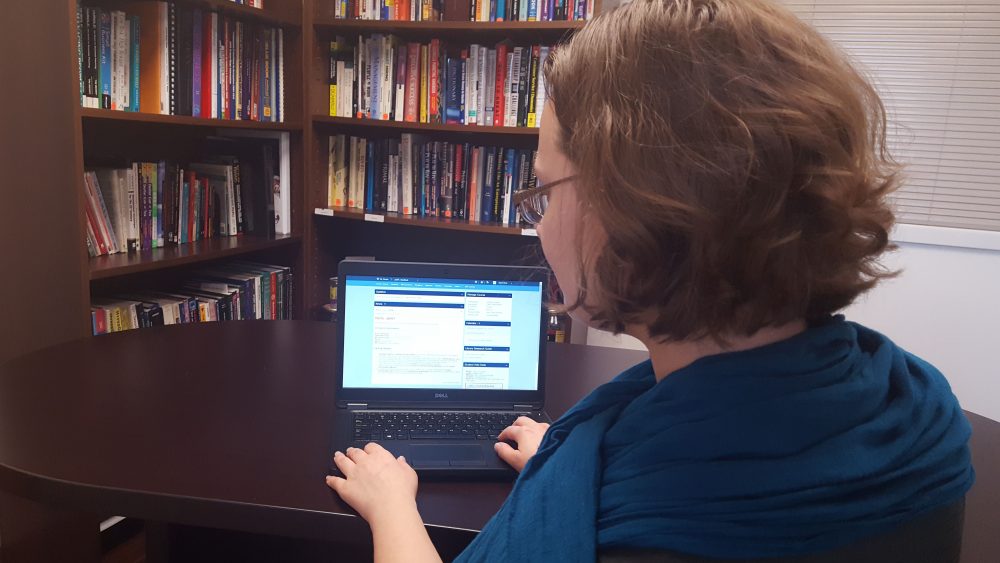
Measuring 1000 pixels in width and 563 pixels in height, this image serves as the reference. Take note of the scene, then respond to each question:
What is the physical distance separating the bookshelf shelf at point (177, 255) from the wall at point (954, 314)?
216 cm

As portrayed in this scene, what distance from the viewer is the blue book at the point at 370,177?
2613 millimetres

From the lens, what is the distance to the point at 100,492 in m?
0.84

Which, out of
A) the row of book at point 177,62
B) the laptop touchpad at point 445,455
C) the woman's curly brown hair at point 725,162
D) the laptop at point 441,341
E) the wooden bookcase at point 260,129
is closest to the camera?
the woman's curly brown hair at point 725,162

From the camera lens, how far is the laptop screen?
109 cm

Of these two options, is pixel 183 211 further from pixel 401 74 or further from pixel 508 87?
pixel 508 87

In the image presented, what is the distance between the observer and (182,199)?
2193 millimetres

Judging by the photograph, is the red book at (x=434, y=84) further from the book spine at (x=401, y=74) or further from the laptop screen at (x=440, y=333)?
the laptop screen at (x=440, y=333)

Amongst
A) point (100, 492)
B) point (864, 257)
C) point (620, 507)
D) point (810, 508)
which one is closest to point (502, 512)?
point (620, 507)

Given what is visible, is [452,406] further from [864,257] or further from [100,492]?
[864,257]

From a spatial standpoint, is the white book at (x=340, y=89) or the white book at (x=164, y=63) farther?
the white book at (x=340, y=89)

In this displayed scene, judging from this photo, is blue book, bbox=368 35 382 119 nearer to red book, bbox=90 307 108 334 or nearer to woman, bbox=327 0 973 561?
red book, bbox=90 307 108 334

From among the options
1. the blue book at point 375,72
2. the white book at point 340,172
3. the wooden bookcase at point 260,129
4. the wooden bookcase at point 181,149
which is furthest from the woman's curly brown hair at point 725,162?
the white book at point 340,172

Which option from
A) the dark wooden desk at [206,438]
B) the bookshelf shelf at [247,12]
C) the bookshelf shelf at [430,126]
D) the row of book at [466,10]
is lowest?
the dark wooden desk at [206,438]

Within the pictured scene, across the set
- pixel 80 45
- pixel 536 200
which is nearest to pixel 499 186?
pixel 80 45
